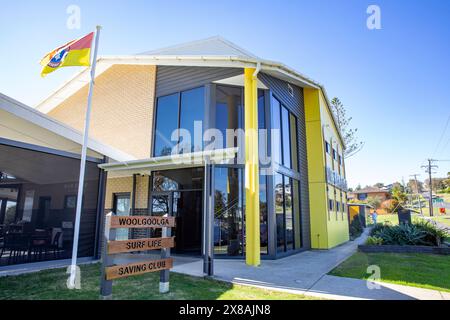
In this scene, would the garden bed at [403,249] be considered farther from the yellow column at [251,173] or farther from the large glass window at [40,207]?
the large glass window at [40,207]

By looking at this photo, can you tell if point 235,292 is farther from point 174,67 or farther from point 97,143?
point 174,67

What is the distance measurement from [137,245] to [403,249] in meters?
10.2

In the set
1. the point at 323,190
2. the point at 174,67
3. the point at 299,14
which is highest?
the point at 299,14

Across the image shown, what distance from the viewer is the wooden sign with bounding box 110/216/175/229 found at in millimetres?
4588

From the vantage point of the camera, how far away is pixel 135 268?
4.80 m

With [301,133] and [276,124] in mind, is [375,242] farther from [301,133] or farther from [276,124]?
[276,124]

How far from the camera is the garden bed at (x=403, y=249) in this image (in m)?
10.0

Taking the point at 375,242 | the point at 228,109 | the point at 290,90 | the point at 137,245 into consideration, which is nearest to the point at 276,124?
the point at 228,109

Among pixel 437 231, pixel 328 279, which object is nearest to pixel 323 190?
pixel 437 231

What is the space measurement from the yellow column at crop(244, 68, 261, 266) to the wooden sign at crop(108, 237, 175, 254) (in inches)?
131

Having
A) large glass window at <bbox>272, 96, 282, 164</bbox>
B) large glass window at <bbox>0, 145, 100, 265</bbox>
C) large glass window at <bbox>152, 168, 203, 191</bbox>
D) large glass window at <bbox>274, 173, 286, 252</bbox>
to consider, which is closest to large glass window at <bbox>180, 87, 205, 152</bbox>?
large glass window at <bbox>152, 168, 203, 191</bbox>

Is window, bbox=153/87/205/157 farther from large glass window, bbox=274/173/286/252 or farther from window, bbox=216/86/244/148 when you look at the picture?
large glass window, bbox=274/173/286/252
